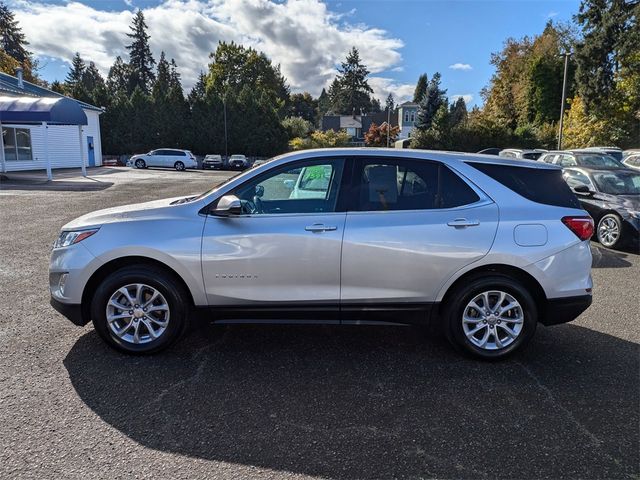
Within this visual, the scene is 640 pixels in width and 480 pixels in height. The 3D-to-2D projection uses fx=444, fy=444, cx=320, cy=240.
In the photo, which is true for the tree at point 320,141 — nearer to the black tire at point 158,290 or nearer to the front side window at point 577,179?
the front side window at point 577,179

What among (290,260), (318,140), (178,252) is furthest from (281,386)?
(318,140)

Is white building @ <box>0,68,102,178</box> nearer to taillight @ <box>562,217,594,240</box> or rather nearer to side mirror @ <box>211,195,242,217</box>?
side mirror @ <box>211,195,242,217</box>

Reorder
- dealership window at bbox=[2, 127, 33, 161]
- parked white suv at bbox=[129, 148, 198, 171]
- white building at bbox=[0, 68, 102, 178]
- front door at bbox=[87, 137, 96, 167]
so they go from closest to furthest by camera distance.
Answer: white building at bbox=[0, 68, 102, 178], dealership window at bbox=[2, 127, 33, 161], front door at bbox=[87, 137, 96, 167], parked white suv at bbox=[129, 148, 198, 171]

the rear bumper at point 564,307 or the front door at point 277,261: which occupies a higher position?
the front door at point 277,261

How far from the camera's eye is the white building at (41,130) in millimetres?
19828

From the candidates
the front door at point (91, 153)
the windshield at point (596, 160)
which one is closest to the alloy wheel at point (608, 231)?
the windshield at point (596, 160)

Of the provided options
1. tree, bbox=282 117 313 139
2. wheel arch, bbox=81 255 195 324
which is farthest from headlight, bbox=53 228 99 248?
tree, bbox=282 117 313 139

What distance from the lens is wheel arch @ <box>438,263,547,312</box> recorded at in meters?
3.72

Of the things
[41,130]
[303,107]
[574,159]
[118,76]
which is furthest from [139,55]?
[574,159]

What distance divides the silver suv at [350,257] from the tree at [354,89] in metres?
97.1

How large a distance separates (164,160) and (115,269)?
3450cm

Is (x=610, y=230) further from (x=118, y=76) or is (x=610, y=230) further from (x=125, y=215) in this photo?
(x=118, y=76)

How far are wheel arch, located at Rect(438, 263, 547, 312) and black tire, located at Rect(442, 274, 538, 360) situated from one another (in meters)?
0.02

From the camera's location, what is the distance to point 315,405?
3098mm
